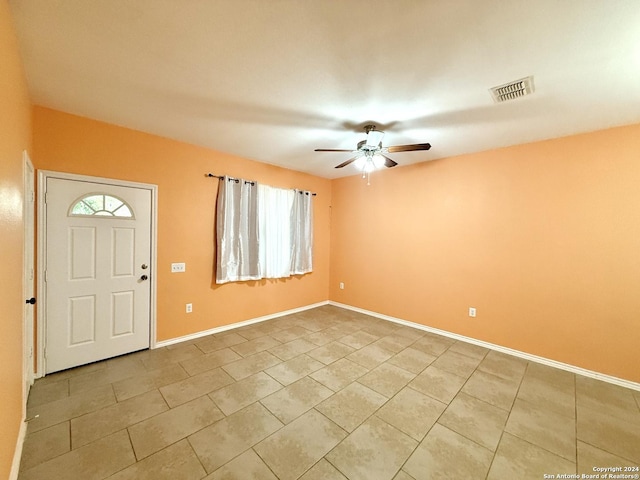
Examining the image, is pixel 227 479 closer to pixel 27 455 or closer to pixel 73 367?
pixel 27 455

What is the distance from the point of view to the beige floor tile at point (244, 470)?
4.71 ft

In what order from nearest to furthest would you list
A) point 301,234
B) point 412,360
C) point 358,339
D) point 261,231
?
point 412,360 < point 358,339 < point 261,231 < point 301,234

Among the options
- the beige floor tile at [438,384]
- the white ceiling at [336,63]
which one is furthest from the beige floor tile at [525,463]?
the white ceiling at [336,63]

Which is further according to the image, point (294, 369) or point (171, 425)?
point (294, 369)

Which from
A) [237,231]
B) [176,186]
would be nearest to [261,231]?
[237,231]

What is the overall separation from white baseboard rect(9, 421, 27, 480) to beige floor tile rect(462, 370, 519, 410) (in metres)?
3.25

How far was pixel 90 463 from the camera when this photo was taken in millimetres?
1501

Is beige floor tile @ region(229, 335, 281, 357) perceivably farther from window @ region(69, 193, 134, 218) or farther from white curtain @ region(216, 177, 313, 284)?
window @ region(69, 193, 134, 218)

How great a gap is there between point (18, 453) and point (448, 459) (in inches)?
107

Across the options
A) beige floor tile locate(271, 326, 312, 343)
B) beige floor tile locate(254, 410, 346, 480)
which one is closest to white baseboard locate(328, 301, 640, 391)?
beige floor tile locate(271, 326, 312, 343)

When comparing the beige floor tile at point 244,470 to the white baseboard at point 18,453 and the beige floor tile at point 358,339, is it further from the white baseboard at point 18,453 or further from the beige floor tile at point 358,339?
the beige floor tile at point 358,339

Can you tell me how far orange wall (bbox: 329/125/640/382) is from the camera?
2518mm

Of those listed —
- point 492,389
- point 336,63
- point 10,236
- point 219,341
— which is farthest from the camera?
point 219,341

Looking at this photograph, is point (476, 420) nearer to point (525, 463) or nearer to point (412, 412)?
point (525, 463)
